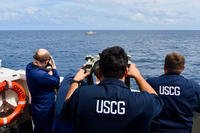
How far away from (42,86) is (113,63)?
205 cm

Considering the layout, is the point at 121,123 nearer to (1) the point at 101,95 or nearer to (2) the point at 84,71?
(1) the point at 101,95

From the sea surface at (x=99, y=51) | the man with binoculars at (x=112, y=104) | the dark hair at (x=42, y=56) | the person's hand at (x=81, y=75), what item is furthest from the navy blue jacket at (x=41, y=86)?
the sea surface at (x=99, y=51)

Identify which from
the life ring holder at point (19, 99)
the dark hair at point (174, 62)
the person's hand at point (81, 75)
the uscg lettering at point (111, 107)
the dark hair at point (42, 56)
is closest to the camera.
→ the uscg lettering at point (111, 107)

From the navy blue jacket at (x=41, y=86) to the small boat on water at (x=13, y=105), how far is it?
3.37 feet

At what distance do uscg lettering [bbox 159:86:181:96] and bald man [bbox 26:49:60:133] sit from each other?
1409 millimetres

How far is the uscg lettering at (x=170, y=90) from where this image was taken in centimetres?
344

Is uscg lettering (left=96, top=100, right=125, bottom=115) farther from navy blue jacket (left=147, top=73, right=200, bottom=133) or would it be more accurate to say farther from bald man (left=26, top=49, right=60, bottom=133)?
bald man (left=26, top=49, right=60, bottom=133)

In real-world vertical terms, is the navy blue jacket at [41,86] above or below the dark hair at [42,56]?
below

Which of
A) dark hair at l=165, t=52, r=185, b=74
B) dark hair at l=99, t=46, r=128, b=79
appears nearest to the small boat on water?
dark hair at l=165, t=52, r=185, b=74

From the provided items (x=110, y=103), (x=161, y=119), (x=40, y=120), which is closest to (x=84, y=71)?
(x=110, y=103)

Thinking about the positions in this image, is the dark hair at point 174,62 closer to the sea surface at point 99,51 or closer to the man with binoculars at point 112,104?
the man with binoculars at point 112,104

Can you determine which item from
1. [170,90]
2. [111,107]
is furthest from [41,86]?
[111,107]

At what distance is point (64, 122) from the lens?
2963 millimetres

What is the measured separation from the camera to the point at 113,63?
2488 millimetres
